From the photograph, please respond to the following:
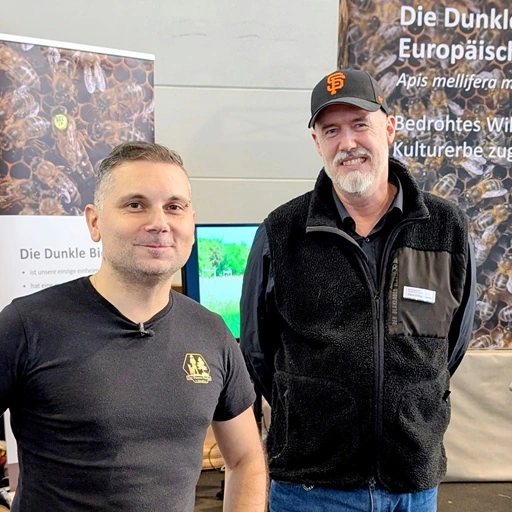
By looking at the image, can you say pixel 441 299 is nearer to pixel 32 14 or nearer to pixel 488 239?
pixel 488 239

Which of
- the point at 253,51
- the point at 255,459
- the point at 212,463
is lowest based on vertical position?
the point at 212,463

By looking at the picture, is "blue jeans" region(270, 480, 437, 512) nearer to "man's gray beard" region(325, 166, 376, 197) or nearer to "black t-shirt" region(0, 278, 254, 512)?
"black t-shirt" region(0, 278, 254, 512)

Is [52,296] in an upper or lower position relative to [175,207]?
lower

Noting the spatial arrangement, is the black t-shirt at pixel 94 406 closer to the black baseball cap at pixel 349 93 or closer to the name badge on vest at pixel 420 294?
the name badge on vest at pixel 420 294

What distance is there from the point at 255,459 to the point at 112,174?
2.15 ft

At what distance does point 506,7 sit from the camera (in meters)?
3.32

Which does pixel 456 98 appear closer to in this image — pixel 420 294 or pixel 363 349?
pixel 420 294

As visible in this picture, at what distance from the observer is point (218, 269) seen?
2980 millimetres

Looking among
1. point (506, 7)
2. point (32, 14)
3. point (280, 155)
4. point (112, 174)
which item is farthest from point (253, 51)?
point (112, 174)

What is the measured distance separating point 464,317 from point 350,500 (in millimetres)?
582

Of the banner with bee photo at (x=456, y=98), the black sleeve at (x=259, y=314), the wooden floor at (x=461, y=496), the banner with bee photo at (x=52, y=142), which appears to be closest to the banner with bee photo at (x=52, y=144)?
the banner with bee photo at (x=52, y=142)

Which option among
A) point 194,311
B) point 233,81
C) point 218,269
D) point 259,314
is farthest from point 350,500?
point 233,81

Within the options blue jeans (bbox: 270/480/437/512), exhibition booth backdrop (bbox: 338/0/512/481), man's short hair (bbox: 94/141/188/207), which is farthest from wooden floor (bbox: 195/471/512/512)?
man's short hair (bbox: 94/141/188/207)

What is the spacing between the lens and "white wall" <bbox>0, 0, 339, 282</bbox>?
326 cm
